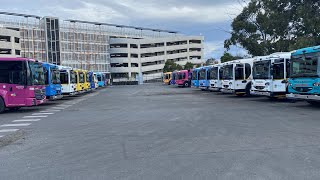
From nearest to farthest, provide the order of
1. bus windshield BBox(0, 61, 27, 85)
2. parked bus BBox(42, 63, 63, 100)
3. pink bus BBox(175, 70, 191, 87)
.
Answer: bus windshield BBox(0, 61, 27, 85) → parked bus BBox(42, 63, 63, 100) → pink bus BBox(175, 70, 191, 87)

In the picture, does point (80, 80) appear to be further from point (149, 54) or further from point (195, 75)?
point (149, 54)

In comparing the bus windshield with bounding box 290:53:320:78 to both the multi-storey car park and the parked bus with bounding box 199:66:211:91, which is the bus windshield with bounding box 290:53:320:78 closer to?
the parked bus with bounding box 199:66:211:91

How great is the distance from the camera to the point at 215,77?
31.2 m

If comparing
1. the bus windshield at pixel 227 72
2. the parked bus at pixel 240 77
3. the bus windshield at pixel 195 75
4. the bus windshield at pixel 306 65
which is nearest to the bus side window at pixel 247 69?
the parked bus at pixel 240 77

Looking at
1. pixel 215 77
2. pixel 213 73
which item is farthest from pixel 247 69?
pixel 213 73

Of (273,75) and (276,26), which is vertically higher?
(276,26)

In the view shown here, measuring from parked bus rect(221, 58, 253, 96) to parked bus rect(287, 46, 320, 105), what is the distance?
668cm

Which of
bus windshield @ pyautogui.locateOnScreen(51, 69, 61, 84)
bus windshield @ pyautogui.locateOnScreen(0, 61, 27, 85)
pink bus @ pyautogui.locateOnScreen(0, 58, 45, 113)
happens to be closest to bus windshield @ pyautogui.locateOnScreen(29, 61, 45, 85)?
pink bus @ pyautogui.locateOnScreen(0, 58, 45, 113)

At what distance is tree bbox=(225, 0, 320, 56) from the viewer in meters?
31.8

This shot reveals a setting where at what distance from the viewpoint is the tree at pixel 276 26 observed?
31.8m

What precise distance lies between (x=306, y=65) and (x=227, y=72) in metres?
10.9

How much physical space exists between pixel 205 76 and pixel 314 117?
2345 cm

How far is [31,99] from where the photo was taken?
57.4 feet

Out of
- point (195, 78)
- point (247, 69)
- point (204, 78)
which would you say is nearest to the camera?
→ point (247, 69)
